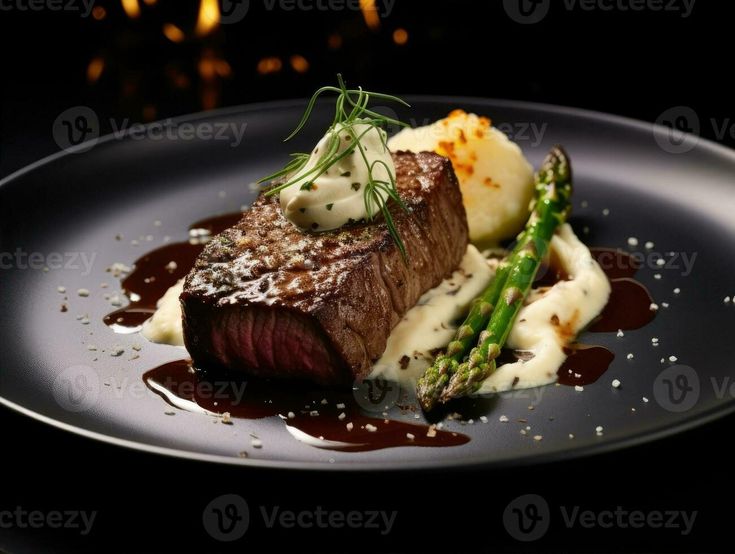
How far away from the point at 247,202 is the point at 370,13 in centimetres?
287

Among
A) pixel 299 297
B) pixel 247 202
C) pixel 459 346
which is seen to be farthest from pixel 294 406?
pixel 247 202

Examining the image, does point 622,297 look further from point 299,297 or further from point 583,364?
point 299,297

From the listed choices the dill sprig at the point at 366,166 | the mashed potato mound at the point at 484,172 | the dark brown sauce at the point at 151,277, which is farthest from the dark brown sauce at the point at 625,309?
the dark brown sauce at the point at 151,277

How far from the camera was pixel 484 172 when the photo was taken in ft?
21.3

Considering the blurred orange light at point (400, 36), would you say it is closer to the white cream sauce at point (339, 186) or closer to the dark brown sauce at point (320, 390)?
the dark brown sauce at point (320, 390)

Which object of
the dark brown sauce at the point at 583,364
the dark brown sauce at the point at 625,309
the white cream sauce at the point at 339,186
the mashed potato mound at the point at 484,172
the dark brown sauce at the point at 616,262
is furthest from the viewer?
the mashed potato mound at the point at 484,172

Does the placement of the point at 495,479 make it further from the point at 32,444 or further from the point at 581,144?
the point at 581,144

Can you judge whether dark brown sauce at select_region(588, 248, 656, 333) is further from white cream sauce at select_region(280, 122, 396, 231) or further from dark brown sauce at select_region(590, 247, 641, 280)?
white cream sauce at select_region(280, 122, 396, 231)

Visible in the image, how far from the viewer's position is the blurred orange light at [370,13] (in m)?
9.03

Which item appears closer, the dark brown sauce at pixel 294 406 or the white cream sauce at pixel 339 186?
the dark brown sauce at pixel 294 406

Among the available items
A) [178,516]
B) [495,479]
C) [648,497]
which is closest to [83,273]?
[178,516]

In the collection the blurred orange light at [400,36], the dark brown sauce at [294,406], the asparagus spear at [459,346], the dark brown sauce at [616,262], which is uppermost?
the blurred orange light at [400,36]

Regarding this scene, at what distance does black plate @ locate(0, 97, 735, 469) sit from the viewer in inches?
177

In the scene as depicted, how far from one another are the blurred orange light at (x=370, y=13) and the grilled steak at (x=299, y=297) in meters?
4.17
